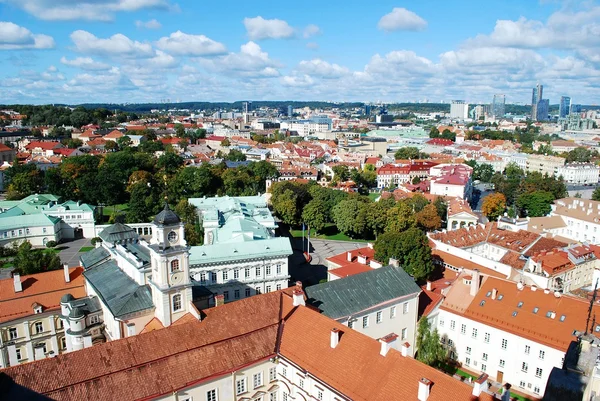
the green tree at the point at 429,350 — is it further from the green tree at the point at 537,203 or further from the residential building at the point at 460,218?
the green tree at the point at 537,203

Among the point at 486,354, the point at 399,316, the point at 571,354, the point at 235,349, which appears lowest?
the point at 486,354

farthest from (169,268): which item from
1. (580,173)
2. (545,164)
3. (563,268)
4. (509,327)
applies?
(545,164)

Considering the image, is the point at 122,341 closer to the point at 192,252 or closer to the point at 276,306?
the point at 276,306

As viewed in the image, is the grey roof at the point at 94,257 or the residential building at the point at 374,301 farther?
the grey roof at the point at 94,257

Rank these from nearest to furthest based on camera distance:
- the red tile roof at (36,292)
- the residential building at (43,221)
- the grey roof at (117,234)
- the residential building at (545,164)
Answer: the red tile roof at (36,292)
the grey roof at (117,234)
the residential building at (43,221)
the residential building at (545,164)

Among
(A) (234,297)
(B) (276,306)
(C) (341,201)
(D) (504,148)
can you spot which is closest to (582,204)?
(C) (341,201)

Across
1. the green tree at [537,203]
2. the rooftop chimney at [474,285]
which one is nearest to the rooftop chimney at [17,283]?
the rooftop chimney at [474,285]
